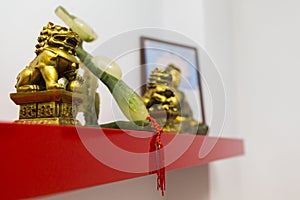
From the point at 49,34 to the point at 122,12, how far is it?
69cm

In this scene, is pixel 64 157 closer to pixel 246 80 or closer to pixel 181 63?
pixel 181 63

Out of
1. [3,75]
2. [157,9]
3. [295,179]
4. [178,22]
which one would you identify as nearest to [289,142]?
[295,179]

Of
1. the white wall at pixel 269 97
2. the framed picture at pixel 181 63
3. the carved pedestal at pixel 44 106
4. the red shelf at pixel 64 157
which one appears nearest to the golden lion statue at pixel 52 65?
the carved pedestal at pixel 44 106

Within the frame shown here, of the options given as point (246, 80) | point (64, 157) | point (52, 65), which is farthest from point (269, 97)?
point (64, 157)

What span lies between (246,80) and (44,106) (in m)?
1.27

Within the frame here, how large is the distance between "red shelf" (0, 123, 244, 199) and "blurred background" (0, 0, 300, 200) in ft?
2.14

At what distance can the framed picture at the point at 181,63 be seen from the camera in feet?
4.28

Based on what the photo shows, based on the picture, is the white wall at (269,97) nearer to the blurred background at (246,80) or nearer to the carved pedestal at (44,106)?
the blurred background at (246,80)

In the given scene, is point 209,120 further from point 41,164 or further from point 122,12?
point 41,164

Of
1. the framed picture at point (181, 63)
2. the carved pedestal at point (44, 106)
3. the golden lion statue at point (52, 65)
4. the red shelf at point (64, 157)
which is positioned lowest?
the red shelf at point (64, 157)

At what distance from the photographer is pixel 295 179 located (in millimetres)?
1459

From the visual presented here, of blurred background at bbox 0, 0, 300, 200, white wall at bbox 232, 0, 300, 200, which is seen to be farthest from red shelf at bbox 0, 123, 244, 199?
white wall at bbox 232, 0, 300, 200

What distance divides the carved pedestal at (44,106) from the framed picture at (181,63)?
73 centimetres

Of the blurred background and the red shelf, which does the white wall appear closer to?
the blurred background
